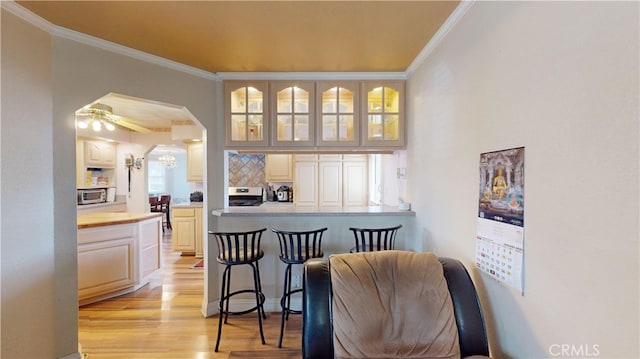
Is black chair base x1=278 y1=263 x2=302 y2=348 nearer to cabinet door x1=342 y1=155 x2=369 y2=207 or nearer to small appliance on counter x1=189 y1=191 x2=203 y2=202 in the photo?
cabinet door x1=342 y1=155 x2=369 y2=207

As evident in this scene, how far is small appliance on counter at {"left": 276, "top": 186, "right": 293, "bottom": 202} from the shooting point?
5.39 meters

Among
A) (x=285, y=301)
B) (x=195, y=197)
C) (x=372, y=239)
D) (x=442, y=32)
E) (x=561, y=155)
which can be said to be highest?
(x=442, y=32)

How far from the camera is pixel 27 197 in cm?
180

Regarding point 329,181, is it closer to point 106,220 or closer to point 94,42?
point 106,220

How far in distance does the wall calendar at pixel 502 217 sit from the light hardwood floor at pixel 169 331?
1.68 m

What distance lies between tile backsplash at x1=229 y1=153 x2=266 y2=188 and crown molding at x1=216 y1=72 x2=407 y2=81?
3.06 metres

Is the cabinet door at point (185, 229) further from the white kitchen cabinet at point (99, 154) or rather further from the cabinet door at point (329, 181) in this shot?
the cabinet door at point (329, 181)

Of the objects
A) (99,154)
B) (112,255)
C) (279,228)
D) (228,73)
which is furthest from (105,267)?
(99,154)

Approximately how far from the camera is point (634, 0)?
2.66ft

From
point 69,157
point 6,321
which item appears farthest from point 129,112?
point 6,321

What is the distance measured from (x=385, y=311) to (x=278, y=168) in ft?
13.8

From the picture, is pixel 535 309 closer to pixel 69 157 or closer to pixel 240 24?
pixel 240 24

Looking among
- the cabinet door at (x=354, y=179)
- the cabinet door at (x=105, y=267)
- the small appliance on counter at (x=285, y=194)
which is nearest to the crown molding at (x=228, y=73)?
the cabinet door at (x=105, y=267)

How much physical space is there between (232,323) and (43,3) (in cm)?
286
